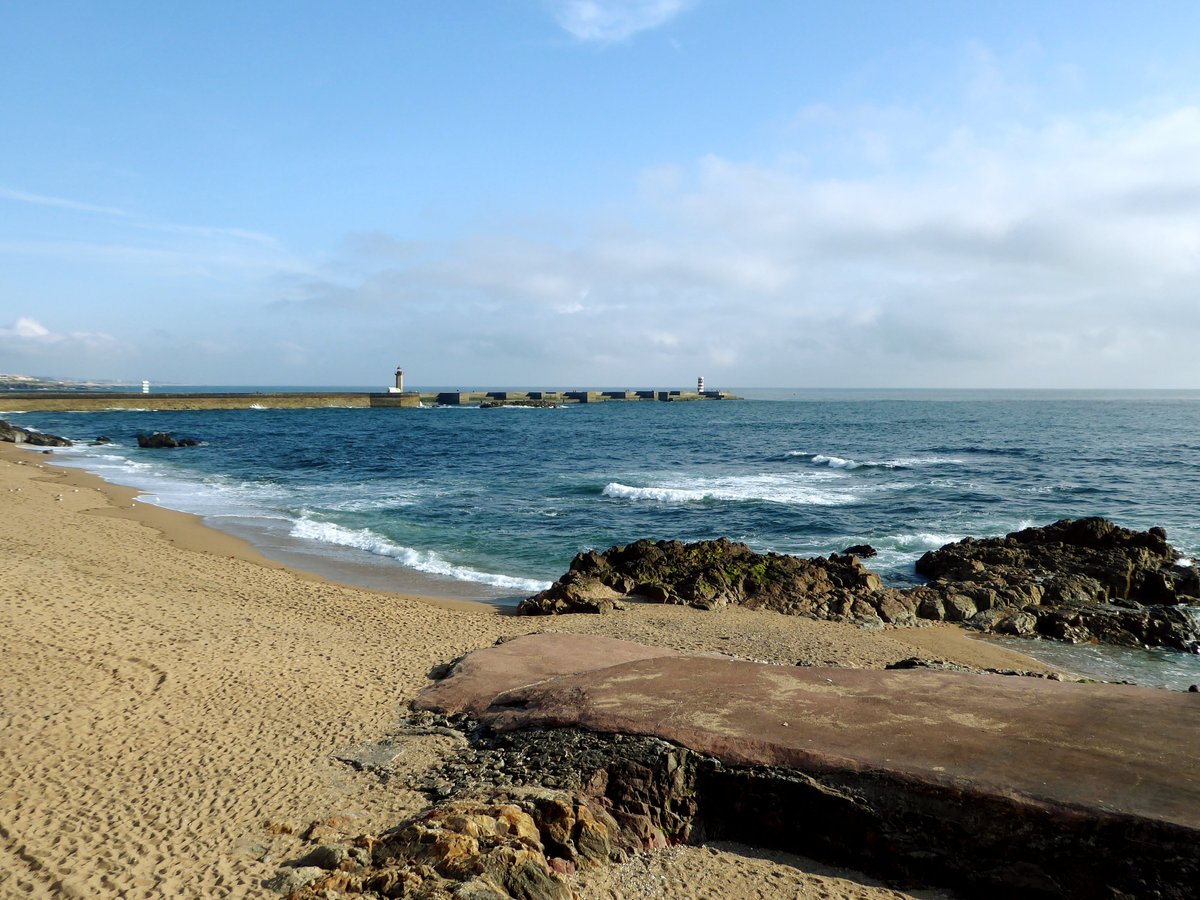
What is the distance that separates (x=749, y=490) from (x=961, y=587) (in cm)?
1461

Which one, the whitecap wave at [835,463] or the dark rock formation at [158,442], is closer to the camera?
the whitecap wave at [835,463]

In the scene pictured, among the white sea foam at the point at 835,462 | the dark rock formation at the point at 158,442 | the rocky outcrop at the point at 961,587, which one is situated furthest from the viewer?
the dark rock formation at the point at 158,442

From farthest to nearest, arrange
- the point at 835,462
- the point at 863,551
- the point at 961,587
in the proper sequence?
1. the point at 835,462
2. the point at 863,551
3. the point at 961,587

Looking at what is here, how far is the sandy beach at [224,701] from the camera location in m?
5.58

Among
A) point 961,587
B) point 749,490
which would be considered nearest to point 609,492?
point 749,490

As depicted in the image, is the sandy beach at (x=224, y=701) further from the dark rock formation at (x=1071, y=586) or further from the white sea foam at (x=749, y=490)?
the white sea foam at (x=749, y=490)

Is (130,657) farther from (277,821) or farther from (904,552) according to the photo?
(904,552)

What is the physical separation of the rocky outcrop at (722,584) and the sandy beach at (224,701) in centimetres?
57

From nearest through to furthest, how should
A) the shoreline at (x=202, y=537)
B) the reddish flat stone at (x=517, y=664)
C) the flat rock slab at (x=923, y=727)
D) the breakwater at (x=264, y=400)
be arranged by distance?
the flat rock slab at (x=923, y=727) < the reddish flat stone at (x=517, y=664) < the shoreline at (x=202, y=537) < the breakwater at (x=264, y=400)

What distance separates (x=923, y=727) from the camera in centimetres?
639

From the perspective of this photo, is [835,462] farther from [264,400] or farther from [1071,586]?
[264,400]

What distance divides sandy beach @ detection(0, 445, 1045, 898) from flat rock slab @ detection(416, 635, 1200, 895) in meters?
0.80

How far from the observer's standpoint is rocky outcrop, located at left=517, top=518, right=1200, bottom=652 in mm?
13586

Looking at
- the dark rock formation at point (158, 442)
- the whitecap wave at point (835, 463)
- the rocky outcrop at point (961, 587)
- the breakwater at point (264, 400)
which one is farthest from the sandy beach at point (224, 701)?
the breakwater at point (264, 400)
